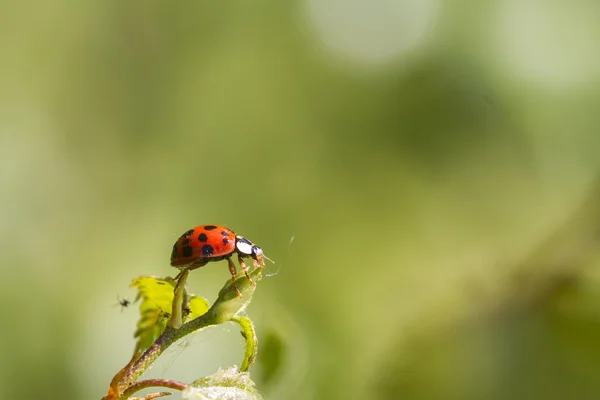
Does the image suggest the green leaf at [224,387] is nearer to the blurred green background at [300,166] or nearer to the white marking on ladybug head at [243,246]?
the white marking on ladybug head at [243,246]

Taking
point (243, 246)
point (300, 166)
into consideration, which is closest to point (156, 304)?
point (243, 246)

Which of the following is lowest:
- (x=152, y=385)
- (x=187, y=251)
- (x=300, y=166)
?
(x=152, y=385)

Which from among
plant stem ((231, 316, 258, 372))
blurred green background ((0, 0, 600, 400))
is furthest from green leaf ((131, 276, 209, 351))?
blurred green background ((0, 0, 600, 400))

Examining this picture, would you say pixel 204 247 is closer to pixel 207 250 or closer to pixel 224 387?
pixel 207 250

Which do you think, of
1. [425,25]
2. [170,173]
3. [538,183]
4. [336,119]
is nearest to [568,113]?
[538,183]

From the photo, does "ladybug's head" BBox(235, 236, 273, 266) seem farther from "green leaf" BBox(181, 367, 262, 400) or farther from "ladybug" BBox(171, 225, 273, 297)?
"green leaf" BBox(181, 367, 262, 400)
